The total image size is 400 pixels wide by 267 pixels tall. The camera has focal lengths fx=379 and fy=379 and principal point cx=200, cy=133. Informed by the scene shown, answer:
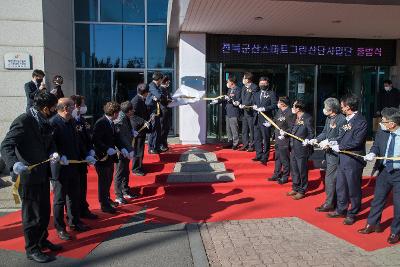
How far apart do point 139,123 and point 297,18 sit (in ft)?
14.9

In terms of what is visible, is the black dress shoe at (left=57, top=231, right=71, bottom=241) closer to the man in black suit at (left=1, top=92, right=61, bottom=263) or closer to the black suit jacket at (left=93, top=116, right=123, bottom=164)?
the man in black suit at (left=1, top=92, right=61, bottom=263)

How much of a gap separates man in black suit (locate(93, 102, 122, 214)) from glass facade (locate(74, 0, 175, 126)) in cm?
739

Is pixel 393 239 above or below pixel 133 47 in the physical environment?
below

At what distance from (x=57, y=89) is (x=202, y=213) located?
4351 millimetres

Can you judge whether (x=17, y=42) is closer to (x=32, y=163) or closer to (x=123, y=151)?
(x=123, y=151)

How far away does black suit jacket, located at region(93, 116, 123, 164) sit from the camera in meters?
6.34

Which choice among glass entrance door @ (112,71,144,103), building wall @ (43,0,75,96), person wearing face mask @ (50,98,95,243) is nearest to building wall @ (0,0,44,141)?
building wall @ (43,0,75,96)

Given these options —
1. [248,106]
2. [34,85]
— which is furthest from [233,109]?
[34,85]

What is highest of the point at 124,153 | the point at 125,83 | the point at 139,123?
the point at 125,83

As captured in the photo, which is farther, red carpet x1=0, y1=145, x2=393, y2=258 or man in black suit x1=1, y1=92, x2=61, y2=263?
red carpet x1=0, y1=145, x2=393, y2=258

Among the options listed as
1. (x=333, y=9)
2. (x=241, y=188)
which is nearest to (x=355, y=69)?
(x=333, y=9)

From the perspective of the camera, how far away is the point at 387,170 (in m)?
5.24

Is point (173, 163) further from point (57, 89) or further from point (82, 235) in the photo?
point (82, 235)

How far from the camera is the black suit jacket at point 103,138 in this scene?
634 centimetres
